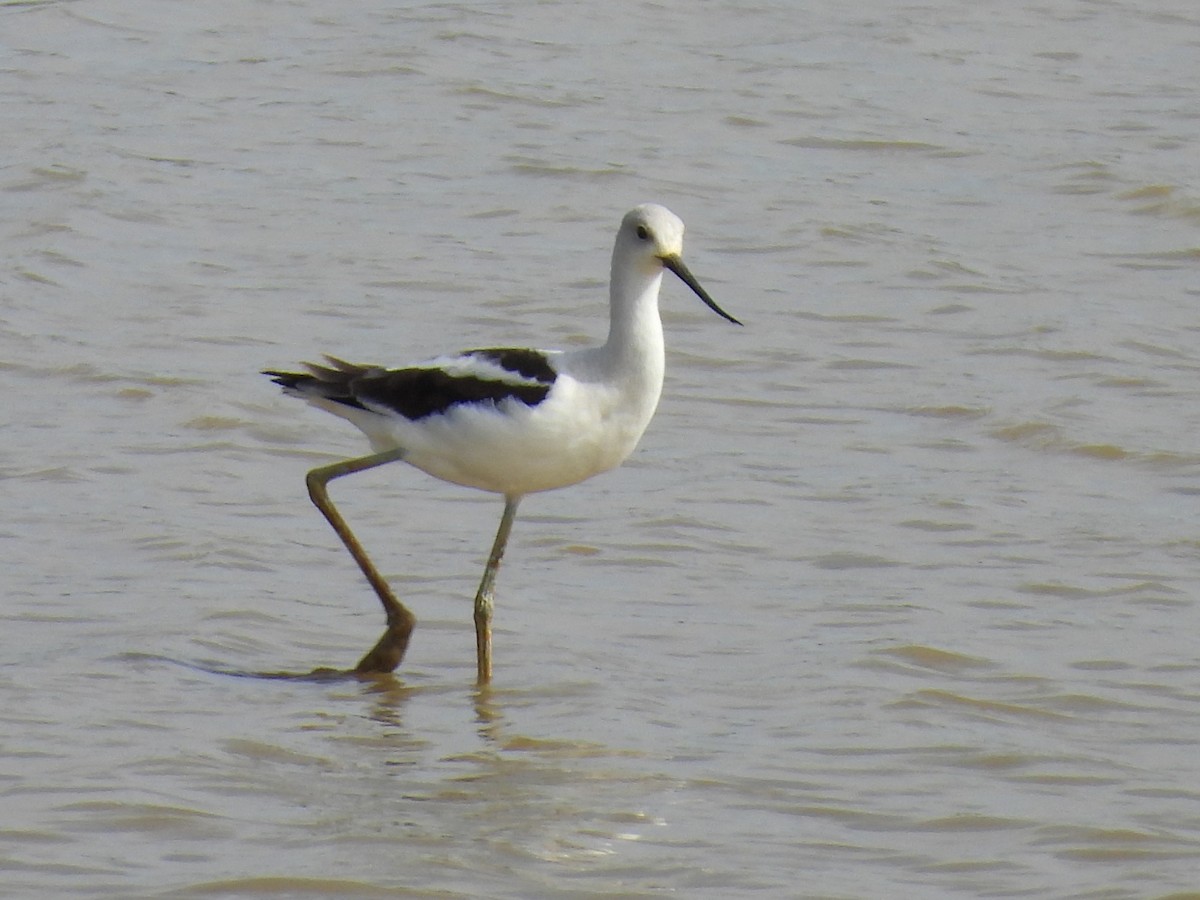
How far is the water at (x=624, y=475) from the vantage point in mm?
5641

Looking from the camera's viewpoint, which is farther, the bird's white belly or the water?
the bird's white belly

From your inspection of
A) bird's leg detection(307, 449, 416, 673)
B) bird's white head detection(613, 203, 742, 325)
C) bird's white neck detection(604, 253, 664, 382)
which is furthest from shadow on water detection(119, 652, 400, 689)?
bird's white head detection(613, 203, 742, 325)

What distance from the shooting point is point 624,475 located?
28.5 feet

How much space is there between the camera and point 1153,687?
21.6 ft

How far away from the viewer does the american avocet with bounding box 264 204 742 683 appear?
21.2 feet

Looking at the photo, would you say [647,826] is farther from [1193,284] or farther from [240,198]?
[240,198]

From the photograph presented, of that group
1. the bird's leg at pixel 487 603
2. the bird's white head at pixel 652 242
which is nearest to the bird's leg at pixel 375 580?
the bird's leg at pixel 487 603

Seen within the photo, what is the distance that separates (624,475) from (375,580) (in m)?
1.92

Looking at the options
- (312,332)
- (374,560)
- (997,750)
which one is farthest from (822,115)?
(997,750)

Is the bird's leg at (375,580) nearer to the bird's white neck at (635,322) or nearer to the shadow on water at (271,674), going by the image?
the shadow on water at (271,674)

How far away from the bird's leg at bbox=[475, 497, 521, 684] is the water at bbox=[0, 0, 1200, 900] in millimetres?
163

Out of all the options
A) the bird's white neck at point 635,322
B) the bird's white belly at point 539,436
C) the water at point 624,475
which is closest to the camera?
the water at point 624,475

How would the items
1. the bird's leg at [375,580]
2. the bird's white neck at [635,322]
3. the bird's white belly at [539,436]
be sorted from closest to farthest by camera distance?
1. the bird's white belly at [539,436]
2. the bird's white neck at [635,322]
3. the bird's leg at [375,580]

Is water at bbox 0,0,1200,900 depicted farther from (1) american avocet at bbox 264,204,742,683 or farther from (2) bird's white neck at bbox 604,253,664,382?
(2) bird's white neck at bbox 604,253,664,382
